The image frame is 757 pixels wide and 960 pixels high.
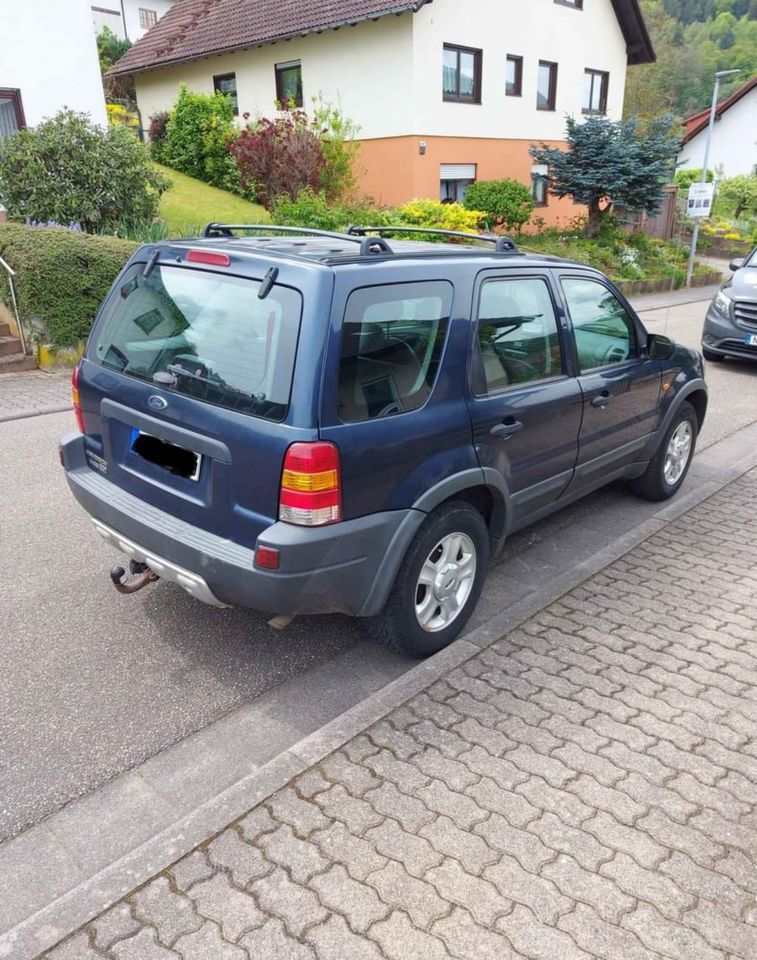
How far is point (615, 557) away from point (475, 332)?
193 centimetres

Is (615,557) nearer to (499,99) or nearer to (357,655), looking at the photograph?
(357,655)

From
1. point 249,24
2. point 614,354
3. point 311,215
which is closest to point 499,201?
point 311,215

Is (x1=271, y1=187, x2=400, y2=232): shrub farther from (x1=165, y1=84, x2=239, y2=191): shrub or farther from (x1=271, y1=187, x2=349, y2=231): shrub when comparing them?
(x1=165, y1=84, x2=239, y2=191): shrub

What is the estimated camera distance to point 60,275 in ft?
28.2

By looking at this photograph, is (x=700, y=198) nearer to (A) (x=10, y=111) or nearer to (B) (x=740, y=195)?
(A) (x=10, y=111)

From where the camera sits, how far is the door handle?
3.67 meters

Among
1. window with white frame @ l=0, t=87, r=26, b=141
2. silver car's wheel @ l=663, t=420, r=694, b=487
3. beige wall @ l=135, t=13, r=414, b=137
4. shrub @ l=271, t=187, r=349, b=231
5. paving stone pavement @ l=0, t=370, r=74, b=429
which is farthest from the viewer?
beige wall @ l=135, t=13, r=414, b=137

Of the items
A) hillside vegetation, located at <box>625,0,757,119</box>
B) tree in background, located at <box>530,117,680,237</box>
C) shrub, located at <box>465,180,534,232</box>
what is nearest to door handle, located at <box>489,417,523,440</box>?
shrub, located at <box>465,180,534,232</box>

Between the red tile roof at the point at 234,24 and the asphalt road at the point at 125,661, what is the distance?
56.0 ft

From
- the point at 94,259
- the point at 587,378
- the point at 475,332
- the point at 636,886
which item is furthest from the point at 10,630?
the point at 94,259

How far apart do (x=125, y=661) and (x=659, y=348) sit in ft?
12.6

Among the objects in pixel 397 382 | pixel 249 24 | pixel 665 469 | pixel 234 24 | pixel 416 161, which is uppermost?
pixel 234 24

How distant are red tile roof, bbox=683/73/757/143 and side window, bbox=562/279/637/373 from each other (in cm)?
4297

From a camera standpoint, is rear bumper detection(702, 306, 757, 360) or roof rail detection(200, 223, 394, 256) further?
rear bumper detection(702, 306, 757, 360)
